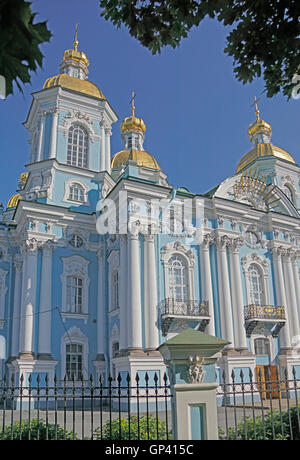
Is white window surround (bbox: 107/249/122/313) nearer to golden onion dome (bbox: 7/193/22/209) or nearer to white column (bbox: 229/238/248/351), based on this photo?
white column (bbox: 229/238/248/351)

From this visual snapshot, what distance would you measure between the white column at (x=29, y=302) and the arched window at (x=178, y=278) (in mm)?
5397

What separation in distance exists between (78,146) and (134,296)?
8.82m

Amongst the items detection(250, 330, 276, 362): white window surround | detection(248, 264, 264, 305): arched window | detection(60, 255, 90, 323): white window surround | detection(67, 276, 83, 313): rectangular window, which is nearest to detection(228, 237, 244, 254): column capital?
detection(248, 264, 264, 305): arched window

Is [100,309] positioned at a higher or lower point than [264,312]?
higher

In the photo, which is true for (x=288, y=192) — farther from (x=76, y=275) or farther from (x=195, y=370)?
(x=195, y=370)

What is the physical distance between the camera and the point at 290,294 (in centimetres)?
1947

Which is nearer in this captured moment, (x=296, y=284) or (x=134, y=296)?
(x=134, y=296)

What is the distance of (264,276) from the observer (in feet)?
62.7

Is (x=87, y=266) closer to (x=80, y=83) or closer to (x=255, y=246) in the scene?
(x=255, y=246)

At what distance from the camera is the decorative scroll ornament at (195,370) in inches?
199

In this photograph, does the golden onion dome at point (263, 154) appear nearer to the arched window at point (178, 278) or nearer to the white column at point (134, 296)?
the arched window at point (178, 278)

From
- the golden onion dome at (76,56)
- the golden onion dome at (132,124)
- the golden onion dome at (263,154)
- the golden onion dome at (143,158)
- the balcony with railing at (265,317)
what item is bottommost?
the balcony with railing at (265,317)

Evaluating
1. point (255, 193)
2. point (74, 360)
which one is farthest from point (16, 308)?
point (255, 193)

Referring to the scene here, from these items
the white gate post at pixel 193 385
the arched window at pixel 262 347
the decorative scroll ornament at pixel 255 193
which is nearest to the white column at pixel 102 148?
the decorative scroll ornament at pixel 255 193
